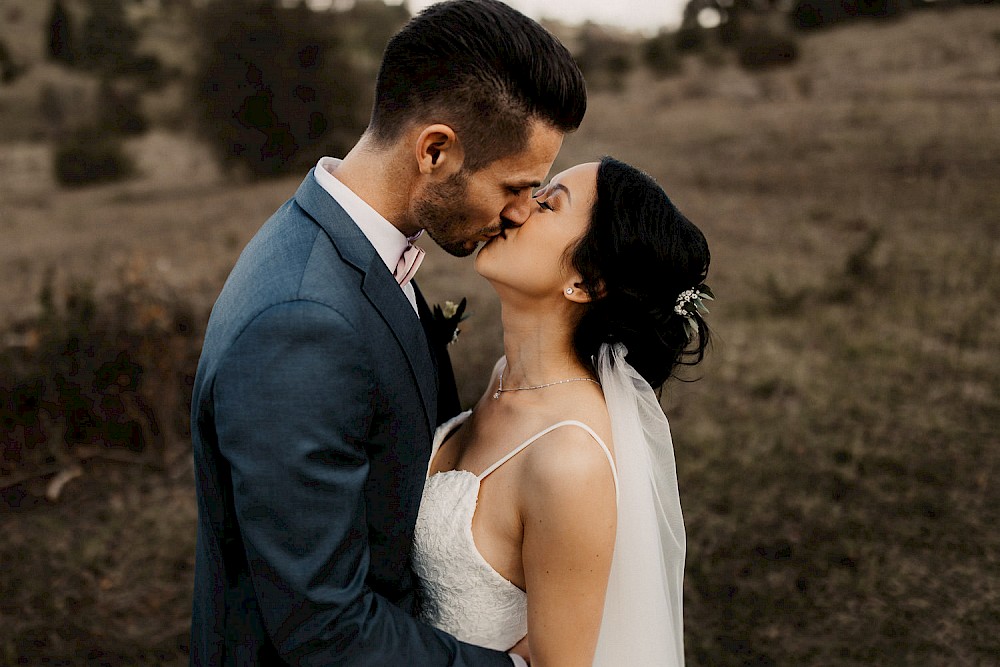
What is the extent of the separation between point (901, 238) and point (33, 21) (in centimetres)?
3144

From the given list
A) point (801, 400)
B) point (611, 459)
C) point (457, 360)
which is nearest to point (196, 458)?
point (611, 459)

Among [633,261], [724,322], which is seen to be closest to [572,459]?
[633,261]

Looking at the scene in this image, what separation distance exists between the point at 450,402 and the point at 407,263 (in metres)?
0.74

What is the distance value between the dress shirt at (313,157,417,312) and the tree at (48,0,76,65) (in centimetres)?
2730

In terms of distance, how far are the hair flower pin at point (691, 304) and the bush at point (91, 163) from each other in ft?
52.0

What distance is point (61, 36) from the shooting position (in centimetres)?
2495

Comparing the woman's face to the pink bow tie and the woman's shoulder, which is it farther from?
the woman's shoulder

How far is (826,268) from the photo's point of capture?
838cm

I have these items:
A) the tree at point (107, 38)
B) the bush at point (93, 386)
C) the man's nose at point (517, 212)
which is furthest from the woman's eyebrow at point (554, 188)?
the tree at point (107, 38)

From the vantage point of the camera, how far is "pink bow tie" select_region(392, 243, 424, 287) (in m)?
1.97

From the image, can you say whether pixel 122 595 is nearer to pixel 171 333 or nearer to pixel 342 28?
pixel 171 333

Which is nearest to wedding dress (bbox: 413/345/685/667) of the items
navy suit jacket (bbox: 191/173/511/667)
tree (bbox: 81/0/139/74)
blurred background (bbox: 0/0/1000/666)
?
navy suit jacket (bbox: 191/173/511/667)

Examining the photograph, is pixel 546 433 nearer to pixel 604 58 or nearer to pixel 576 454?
pixel 576 454

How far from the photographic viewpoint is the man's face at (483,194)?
6.22 ft
